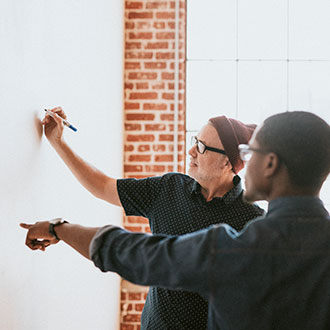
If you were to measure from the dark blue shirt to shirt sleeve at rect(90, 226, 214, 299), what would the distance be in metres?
0.65

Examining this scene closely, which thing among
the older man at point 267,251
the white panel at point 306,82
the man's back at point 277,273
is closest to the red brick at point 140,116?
the white panel at point 306,82

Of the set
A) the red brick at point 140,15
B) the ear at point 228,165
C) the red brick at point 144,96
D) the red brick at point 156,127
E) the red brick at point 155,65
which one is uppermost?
the red brick at point 140,15

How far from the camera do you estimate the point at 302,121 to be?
988mm

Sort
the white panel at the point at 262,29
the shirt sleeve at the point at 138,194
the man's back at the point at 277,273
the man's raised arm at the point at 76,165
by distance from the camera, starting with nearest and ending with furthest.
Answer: the man's back at the point at 277,273 < the man's raised arm at the point at 76,165 < the shirt sleeve at the point at 138,194 < the white panel at the point at 262,29

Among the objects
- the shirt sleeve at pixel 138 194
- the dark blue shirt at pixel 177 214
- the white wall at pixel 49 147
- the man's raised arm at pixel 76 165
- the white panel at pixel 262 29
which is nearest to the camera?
the white wall at pixel 49 147

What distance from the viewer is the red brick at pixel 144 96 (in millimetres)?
3156

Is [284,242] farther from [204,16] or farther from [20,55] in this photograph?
[204,16]

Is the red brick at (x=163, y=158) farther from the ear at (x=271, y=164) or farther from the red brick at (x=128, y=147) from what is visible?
the ear at (x=271, y=164)

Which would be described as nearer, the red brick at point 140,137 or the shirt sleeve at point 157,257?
the shirt sleeve at point 157,257

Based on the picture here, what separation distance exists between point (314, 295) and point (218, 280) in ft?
0.75

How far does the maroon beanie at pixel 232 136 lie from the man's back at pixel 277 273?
0.76 meters

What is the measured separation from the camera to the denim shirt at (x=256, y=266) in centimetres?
90

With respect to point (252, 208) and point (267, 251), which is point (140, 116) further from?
point (267, 251)

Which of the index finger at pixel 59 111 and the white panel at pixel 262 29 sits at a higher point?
the white panel at pixel 262 29
